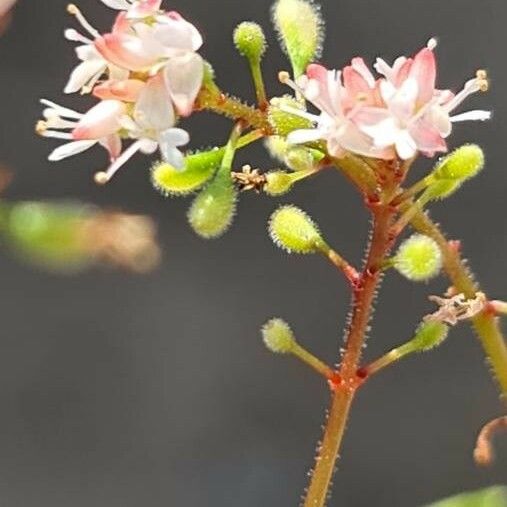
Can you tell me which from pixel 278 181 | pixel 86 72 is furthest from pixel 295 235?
pixel 86 72

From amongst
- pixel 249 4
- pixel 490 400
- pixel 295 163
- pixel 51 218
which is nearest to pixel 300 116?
pixel 295 163

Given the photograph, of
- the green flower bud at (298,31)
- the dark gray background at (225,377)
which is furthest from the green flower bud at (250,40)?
the dark gray background at (225,377)

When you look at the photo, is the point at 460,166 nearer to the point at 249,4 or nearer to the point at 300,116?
the point at 300,116

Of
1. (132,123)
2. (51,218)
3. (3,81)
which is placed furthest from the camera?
(3,81)

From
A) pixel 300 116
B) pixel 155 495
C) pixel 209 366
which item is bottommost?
pixel 155 495

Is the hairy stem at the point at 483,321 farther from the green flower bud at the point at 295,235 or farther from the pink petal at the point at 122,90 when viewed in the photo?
the pink petal at the point at 122,90

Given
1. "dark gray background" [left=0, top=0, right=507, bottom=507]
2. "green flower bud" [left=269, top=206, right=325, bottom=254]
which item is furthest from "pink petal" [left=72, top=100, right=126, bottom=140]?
"dark gray background" [left=0, top=0, right=507, bottom=507]

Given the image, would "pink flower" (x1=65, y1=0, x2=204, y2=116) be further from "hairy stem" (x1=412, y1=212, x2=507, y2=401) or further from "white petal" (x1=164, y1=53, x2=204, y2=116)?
"hairy stem" (x1=412, y1=212, x2=507, y2=401)
